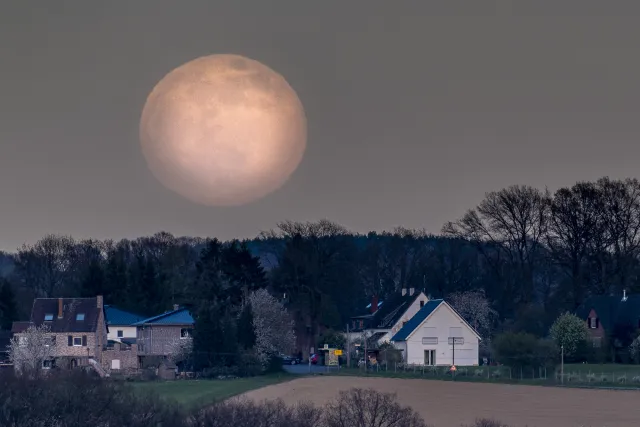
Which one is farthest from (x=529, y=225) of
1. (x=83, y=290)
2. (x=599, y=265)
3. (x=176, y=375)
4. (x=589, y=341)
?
(x=83, y=290)

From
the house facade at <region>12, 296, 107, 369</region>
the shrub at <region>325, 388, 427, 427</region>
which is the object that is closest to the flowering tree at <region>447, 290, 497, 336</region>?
the house facade at <region>12, 296, 107, 369</region>

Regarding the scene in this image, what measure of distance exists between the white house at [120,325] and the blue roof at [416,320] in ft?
70.5

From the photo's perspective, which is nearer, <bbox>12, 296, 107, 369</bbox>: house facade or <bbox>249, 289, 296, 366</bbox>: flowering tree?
<bbox>12, 296, 107, 369</bbox>: house facade

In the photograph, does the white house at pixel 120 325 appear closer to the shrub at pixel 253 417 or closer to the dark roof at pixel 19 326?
the dark roof at pixel 19 326

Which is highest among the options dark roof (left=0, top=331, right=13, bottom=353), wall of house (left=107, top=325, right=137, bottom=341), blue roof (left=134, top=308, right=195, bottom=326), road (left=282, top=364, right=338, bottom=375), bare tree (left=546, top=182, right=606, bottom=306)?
bare tree (left=546, top=182, right=606, bottom=306)

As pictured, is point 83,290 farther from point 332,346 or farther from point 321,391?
point 321,391

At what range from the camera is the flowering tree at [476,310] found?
102m

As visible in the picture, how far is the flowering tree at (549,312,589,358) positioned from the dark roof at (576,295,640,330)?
3.60m

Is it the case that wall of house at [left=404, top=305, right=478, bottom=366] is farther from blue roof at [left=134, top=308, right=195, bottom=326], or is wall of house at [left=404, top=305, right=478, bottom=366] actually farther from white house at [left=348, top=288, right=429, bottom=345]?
blue roof at [left=134, top=308, right=195, bottom=326]

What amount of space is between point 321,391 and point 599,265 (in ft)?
111

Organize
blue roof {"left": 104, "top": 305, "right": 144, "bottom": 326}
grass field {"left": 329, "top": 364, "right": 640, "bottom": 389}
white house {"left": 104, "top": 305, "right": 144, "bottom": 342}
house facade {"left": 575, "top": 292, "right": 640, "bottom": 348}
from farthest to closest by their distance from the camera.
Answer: blue roof {"left": 104, "top": 305, "right": 144, "bottom": 326}
white house {"left": 104, "top": 305, "right": 144, "bottom": 342}
house facade {"left": 575, "top": 292, "right": 640, "bottom": 348}
grass field {"left": 329, "top": 364, "right": 640, "bottom": 389}

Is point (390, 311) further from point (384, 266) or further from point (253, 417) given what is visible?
point (253, 417)

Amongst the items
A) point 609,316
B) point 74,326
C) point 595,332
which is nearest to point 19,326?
point 74,326

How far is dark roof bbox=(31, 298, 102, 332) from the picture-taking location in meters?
Result: 92.2
